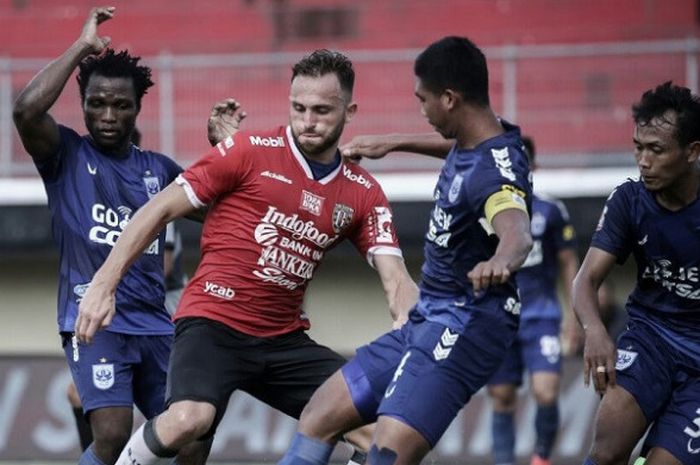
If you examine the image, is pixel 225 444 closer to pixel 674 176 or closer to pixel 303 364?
pixel 303 364

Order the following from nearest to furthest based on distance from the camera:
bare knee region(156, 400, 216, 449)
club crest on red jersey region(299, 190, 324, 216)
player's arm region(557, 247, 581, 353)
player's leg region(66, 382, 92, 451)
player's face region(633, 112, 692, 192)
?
bare knee region(156, 400, 216, 449) < player's face region(633, 112, 692, 192) < club crest on red jersey region(299, 190, 324, 216) < player's leg region(66, 382, 92, 451) < player's arm region(557, 247, 581, 353)

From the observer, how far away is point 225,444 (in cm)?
1205

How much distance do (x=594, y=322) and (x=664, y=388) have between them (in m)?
0.44

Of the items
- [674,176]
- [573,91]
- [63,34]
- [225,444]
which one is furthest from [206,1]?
[674,176]

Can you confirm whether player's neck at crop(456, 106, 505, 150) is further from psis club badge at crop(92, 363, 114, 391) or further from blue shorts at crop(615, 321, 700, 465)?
psis club badge at crop(92, 363, 114, 391)

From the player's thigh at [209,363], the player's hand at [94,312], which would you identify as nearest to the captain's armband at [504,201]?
the player's thigh at [209,363]

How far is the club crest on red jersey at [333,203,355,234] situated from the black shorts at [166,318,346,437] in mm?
547

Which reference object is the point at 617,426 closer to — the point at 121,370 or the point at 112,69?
the point at 121,370

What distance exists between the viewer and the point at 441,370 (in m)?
5.75

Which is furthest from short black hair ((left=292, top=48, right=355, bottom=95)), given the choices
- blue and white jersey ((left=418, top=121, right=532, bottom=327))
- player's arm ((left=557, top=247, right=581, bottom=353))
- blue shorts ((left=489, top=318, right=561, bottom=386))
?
player's arm ((left=557, top=247, right=581, bottom=353))

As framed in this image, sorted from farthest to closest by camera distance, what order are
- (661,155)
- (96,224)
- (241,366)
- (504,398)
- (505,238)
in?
(504,398) → (96,224) → (241,366) → (661,155) → (505,238)

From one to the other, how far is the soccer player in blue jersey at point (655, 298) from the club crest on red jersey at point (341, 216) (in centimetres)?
106

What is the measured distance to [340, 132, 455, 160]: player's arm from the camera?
6793 millimetres

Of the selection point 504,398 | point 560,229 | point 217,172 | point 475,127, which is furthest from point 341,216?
point 560,229
